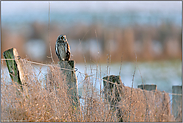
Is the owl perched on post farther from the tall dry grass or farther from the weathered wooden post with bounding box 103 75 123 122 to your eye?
the weathered wooden post with bounding box 103 75 123 122

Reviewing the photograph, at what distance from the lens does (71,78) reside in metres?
3.04

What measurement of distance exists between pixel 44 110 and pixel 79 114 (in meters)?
0.49

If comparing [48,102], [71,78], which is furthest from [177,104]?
[48,102]

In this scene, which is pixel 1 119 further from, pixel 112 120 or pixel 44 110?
pixel 112 120

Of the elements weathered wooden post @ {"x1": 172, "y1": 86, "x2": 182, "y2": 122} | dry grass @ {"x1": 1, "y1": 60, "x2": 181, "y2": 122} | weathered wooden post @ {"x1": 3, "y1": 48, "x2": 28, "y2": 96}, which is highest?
weathered wooden post @ {"x1": 3, "y1": 48, "x2": 28, "y2": 96}

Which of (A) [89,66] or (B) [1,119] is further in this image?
(A) [89,66]

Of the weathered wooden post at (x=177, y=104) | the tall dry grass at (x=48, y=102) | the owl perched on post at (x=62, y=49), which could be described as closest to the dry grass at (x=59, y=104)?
the tall dry grass at (x=48, y=102)

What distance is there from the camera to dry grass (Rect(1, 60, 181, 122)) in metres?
2.65

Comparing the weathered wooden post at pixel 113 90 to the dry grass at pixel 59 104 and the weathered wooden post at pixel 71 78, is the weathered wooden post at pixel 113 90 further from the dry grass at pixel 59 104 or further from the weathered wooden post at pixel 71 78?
the weathered wooden post at pixel 71 78

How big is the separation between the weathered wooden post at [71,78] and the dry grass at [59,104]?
7 cm

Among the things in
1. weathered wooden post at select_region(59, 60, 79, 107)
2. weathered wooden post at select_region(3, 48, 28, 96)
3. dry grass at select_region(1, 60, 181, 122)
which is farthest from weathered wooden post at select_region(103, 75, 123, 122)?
weathered wooden post at select_region(3, 48, 28, 96)

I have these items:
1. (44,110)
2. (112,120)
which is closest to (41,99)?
(44,110)

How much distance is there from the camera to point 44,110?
2742 mm

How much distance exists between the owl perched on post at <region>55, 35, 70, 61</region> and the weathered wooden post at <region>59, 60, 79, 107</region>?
0.19m
